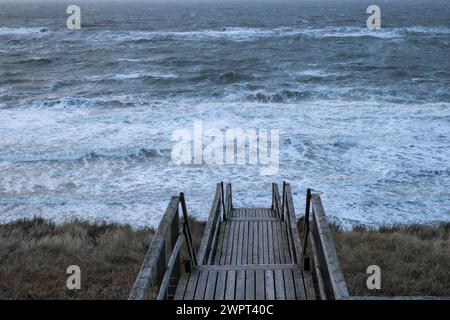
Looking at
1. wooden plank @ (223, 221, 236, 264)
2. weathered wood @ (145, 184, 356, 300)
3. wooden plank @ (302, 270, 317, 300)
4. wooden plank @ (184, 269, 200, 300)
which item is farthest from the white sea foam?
wooden plank @ (302, 270, 317, 300)

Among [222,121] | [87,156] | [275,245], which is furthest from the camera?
[222,121]

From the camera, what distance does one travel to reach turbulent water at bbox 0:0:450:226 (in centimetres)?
1709

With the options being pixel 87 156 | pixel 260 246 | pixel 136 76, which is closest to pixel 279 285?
pixel 260 246

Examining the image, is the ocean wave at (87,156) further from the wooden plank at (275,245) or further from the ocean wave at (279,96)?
the wooden plank at (275,245)

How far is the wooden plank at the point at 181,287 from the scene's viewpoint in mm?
5324

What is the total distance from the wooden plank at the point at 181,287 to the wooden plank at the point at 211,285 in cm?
26

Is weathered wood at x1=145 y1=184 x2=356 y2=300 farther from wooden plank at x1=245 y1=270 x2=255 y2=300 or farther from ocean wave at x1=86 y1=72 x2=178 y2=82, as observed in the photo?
ocean wave at x1=86 y1=72 x2=178 y2=82

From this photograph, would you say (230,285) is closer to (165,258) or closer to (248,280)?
(248,280)

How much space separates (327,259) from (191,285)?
6.85 feet

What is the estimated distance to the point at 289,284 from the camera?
562cm

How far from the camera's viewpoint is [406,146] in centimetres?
2197

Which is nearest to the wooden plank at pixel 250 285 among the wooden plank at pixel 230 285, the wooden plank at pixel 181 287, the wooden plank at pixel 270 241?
the wooden plank at pixel 230 285

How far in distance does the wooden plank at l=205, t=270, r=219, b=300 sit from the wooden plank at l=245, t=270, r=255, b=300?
0.36 m
